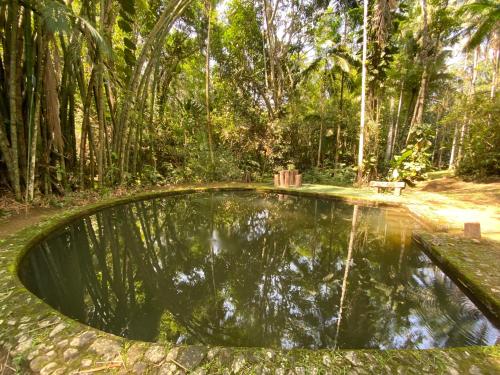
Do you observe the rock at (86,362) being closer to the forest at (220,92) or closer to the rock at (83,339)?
the rock at (83,339)

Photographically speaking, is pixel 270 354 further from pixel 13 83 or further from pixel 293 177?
pixel 293 177

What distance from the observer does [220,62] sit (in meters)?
13.2

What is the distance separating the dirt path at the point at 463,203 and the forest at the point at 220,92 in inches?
33.1

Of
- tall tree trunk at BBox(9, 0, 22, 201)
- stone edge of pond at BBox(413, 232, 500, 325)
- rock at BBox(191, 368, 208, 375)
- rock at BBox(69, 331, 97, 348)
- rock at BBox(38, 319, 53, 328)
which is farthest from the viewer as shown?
tall tree trunk at BBox(9, 0, 22, 201)

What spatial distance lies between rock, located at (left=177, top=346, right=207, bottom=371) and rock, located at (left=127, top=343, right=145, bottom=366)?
0.78 feet

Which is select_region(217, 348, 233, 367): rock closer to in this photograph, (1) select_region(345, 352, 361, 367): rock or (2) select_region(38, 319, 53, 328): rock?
(1) select_region(345, 352, 361, 367): rock

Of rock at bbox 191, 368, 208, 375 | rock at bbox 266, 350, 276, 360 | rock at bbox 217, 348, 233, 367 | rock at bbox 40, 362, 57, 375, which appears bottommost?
rock at bbox 40, 362, 57, 375

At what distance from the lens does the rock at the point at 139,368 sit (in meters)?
1.56

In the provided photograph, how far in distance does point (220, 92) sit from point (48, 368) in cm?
1282

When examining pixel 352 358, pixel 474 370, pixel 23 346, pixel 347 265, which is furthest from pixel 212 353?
pixel 347 265

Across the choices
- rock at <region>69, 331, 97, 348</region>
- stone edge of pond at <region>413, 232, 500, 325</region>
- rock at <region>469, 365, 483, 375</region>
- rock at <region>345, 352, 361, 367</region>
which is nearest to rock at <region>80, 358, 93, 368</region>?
rock at <region>69, 331, 97, 348</region>

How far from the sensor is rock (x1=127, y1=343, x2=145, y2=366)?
1.62 m

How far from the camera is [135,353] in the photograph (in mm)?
1673

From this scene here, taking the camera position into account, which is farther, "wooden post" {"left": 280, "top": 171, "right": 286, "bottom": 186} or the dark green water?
"wooden post" {"left": 280, "top": 171, "right": 286, "bottom": 186}
